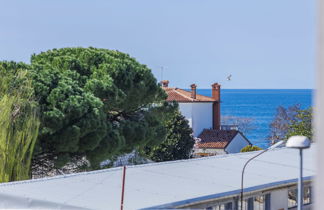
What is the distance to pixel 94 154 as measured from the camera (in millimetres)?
11203

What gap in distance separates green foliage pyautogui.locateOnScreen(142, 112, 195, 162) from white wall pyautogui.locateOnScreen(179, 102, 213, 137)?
24.4 ft

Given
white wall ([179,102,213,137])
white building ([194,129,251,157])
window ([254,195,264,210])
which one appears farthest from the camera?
white wall ([179,102,213,137])

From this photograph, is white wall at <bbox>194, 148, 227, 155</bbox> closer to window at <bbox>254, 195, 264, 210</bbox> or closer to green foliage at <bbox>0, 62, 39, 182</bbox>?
green foliage at <bbox>0, 62, 39, 182</bbox>

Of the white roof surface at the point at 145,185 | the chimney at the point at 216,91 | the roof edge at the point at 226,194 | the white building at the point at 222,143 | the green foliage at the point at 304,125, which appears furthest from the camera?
the chimney at the point at 216,91

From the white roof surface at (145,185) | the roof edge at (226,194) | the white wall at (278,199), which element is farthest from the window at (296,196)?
the roof edge at (226,194)

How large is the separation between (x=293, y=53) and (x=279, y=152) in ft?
184

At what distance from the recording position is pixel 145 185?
4113mm

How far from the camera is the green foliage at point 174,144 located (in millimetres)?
20594

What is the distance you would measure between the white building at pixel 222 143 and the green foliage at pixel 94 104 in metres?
11.1

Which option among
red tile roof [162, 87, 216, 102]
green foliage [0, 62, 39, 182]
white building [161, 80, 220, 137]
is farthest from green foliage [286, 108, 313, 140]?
red tile roof [162, 87, 216, 102]

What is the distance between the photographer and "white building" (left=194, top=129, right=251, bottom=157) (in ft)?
82.7

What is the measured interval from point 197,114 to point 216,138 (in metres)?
2.61

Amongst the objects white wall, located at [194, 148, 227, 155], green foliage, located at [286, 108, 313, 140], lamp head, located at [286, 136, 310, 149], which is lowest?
white wall, located at [194, 148, 227, 155]

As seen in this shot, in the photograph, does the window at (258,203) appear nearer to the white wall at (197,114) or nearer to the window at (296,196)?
the window at (296,196)
